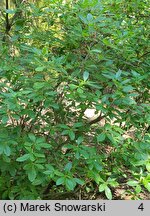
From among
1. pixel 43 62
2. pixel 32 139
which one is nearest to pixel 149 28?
pixel 43 62

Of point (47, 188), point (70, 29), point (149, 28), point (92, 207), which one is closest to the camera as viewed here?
point (92, 207)

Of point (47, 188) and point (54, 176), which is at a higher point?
point (54, 176)

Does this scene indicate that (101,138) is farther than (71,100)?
No

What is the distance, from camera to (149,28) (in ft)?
7.13

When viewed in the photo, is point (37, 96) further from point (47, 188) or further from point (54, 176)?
point (47, 188)

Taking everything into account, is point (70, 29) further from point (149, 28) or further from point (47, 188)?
point (47, 188)

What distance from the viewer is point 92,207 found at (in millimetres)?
1724

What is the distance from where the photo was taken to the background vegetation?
5.04 ft

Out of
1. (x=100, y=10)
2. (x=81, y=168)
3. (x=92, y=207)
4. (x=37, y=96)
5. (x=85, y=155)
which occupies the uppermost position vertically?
(x=100, y=10)

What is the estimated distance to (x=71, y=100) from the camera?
5.82 ft

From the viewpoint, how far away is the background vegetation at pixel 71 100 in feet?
5.04

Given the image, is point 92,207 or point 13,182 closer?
point 92,207

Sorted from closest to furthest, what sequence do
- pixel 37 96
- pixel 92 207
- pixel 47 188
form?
pixel 37 96 < pixel 92 207 < pixel 47 188

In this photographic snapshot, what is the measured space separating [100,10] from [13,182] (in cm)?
110
